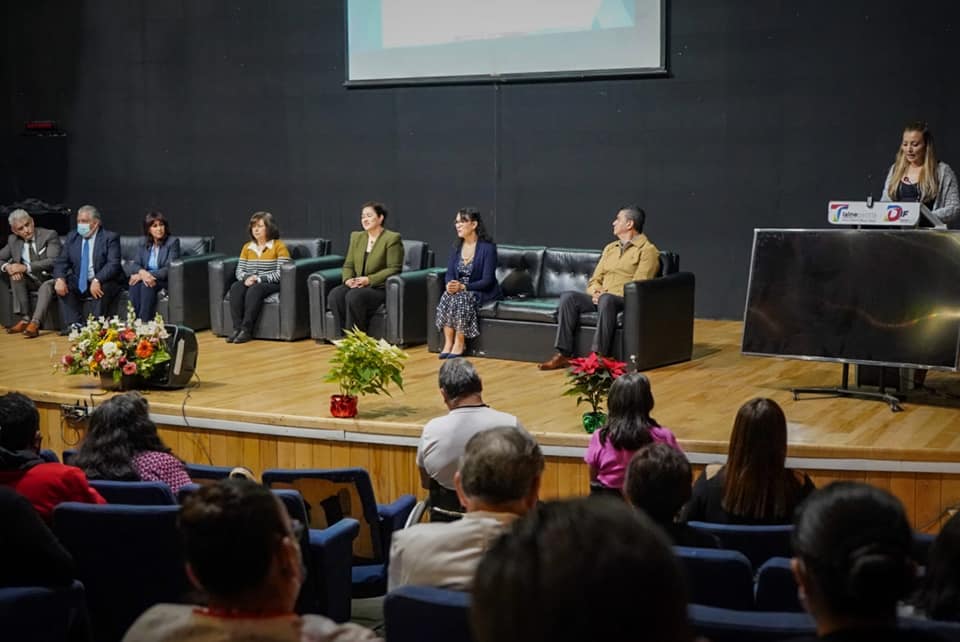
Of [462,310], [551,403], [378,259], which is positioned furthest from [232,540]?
[378,259]

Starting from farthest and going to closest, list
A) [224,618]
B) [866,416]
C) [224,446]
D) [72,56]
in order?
[72,56] < [224,446] < [866,416] < [224,618]

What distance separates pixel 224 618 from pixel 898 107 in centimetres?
801

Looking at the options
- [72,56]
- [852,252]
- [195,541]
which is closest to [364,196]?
[72,56]

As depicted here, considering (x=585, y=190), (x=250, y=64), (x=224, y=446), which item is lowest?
(x=224, y=446)

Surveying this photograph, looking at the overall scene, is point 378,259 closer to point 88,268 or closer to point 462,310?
point 462,310

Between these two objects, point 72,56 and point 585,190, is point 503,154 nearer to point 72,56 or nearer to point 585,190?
point 585,190

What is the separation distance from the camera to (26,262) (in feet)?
31.7

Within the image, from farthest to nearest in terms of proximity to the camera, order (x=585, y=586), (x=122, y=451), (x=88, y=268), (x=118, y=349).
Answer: (x=88, y=268), (x=118, y=349), (x=122, y=451), (x=585, y=586)

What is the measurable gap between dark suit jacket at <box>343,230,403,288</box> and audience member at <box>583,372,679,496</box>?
440 centimetres

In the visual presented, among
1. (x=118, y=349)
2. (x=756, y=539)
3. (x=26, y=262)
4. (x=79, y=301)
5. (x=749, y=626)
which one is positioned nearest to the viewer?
(x=749, y=626)

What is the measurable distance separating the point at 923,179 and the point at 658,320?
177cm

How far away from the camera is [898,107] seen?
28.9ft

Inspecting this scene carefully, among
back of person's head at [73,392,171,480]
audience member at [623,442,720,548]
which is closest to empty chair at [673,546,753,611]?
audience member at [623,442,720,548]

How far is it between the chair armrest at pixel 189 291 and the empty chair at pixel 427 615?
7.14m
